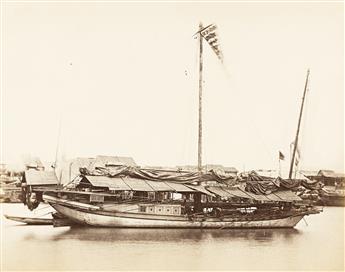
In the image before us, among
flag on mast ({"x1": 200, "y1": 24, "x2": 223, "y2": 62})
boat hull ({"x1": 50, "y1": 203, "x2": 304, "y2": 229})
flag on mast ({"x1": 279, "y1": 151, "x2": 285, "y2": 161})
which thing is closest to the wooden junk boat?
boat hull ({"x1": 50, "y1": 203, "x2": 304, "y2": 229})

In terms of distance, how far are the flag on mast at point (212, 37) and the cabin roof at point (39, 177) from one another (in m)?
5.55

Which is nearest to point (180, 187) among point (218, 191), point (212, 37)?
point (218, 191)

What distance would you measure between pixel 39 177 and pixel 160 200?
11.7ft

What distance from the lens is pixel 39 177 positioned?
39.1 ft

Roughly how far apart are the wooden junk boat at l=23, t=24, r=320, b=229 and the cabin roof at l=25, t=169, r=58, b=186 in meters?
0.11

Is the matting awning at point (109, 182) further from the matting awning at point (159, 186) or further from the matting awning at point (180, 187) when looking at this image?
the matting awning at point (180, 187)

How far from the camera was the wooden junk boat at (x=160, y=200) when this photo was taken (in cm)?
1019

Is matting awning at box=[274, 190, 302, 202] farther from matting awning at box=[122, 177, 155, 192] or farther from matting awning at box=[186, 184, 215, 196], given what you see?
matting awning at box=[122, 177, 155, 192]

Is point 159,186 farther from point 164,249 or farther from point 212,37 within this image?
point 212,37

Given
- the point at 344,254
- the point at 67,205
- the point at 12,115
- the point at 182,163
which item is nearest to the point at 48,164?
the point at 67,205

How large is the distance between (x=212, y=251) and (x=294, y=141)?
334 cm

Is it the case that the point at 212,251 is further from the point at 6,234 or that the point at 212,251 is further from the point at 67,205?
the point at 6,234

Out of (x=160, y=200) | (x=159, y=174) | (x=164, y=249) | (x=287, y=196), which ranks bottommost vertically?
(x=164, y=249)

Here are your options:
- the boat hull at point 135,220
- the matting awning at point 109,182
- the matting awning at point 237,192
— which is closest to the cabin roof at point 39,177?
the boat hull at point 135,220
